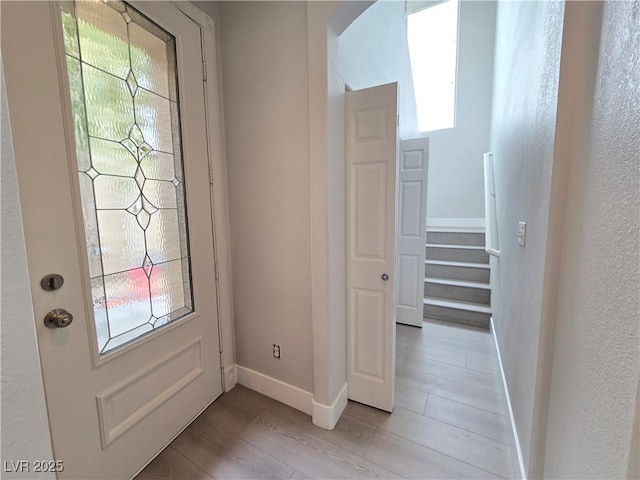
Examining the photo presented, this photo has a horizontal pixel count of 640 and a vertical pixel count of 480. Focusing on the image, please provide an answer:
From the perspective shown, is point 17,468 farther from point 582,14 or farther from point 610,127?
point 582,14

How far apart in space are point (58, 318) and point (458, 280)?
3.58m

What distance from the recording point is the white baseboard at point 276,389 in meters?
1.72

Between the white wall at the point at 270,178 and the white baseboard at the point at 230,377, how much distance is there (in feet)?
0.62

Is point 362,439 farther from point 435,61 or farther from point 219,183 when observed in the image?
point 435,61

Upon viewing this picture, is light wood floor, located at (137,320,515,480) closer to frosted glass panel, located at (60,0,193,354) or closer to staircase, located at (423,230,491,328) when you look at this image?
frosted glass panel, located at (60,0,193,354)

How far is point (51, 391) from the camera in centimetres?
101

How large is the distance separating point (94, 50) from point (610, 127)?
1823mm

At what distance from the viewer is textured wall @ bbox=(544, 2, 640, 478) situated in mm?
562

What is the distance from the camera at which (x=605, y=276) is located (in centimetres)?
66

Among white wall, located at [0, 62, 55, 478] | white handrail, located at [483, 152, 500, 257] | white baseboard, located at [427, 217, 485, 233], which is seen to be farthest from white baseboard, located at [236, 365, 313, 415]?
white baseboard, located at [427, 217, 485, 233]

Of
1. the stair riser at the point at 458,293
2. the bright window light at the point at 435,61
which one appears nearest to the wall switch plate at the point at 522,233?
the stair riser at the point at 458,293

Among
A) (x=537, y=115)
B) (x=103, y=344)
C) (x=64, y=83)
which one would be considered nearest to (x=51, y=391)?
(x=103, y=344)

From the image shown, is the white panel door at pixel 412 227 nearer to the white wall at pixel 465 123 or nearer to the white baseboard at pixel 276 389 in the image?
the white wall at pixel 465 123

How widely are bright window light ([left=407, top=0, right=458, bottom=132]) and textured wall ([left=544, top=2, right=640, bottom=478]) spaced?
444 cm
